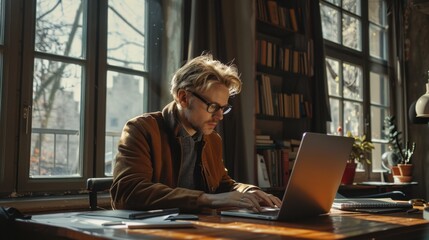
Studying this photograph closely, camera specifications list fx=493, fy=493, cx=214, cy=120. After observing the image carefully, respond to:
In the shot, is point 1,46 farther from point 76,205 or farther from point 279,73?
point 279,73

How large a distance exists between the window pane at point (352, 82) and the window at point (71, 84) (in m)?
2.30

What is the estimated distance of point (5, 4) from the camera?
257cm

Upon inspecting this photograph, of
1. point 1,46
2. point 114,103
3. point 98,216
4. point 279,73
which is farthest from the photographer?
point 279,73

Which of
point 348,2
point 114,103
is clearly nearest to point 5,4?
point 114,103

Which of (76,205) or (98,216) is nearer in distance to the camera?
(98,216)

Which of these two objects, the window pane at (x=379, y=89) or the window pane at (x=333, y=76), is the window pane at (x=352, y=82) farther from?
the window pane at (x=379, y=89)

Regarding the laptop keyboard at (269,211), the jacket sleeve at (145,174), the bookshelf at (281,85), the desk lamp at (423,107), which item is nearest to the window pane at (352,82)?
the bookshelf at (281,85)

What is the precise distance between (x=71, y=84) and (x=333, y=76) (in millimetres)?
2713

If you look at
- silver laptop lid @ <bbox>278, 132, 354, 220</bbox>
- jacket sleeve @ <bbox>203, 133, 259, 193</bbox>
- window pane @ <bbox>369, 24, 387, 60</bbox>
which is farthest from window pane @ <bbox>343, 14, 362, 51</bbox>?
silver laptop lid @ <bbox>278, 132, 354, 220</bbox>

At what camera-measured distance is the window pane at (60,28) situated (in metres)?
2.71

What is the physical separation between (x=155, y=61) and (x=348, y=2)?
2.64 m

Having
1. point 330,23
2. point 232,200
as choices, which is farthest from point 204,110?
point 330,23

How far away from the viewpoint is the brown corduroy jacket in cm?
169

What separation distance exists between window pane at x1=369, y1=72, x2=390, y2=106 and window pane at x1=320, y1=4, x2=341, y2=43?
73cm
